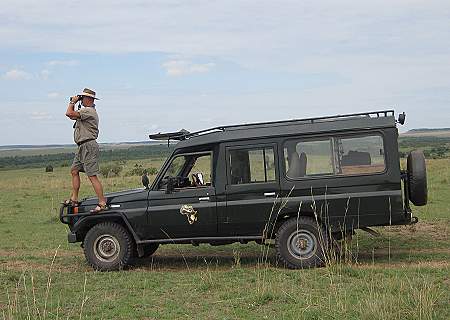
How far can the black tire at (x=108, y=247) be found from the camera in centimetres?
945

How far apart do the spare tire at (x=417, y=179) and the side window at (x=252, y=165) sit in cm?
201

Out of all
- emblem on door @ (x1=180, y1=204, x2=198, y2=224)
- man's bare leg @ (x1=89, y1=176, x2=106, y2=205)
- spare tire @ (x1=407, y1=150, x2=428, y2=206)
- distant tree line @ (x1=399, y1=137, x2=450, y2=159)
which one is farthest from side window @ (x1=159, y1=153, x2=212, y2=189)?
distant tree line @ (x1=399, y1=137, x2=450, y2=159)

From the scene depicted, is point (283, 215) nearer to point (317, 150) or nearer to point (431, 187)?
point (317, 150)

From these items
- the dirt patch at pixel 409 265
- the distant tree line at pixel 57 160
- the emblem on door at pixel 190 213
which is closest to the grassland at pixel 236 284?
the dirt patch at pixel 409 265

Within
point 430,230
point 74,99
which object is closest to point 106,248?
point 74,99

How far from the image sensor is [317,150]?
29.2 ft

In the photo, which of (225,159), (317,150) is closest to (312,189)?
(317,150)

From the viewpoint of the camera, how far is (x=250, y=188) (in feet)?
29.6

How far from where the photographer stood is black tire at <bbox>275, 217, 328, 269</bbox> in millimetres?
8820

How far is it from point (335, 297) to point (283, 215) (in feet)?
8.12

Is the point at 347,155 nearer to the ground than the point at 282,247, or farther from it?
farther from it

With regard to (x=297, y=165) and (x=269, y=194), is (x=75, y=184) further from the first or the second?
(x=297, y=165)

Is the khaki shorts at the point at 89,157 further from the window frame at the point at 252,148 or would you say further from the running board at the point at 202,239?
the window frame at the point at 252,148

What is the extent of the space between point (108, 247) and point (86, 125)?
196 centimetres
